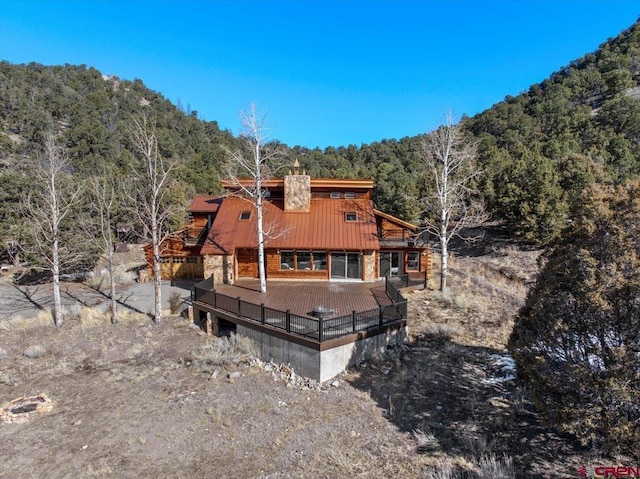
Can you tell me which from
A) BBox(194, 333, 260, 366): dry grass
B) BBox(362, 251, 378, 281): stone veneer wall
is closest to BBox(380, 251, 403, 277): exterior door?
BBox(362, 251, 378, 281): stone veneer wall

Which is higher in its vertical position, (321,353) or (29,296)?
(321,353)

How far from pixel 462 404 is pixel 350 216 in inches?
473

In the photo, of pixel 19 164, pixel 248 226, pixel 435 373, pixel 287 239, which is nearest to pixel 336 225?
pixel 287 239

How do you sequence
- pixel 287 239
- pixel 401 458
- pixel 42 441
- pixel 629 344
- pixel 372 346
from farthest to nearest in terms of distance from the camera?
pixel 287 239 → pixel 372 346 → pixel 42 441 → pixel 401 458 → pixel 629 344

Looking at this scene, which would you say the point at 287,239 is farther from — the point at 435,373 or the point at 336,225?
Result: the point at 435,373

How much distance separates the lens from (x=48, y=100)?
2562 inches

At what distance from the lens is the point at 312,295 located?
581 inches

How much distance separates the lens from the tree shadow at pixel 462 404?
22.1 ft

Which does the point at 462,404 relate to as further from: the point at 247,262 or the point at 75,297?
the point at 75,297

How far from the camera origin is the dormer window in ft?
62.3

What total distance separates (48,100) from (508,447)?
8509 cm

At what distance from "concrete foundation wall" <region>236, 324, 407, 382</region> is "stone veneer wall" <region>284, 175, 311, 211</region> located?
907 centimetres

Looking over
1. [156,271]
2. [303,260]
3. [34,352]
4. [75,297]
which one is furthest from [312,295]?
[75,297]

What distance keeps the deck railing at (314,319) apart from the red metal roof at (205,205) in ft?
29.4
